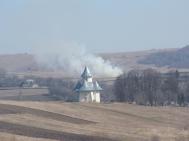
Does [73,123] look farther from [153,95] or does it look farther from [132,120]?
[153,95]

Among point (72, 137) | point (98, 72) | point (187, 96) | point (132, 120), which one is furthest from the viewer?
point (98, 72)

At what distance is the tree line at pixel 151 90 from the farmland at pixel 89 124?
1013 inches

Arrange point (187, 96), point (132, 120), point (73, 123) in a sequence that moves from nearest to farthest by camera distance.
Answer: point (73, 123)
point (132, 120)
point (187, 96)

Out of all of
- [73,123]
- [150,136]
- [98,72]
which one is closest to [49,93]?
[98,72]

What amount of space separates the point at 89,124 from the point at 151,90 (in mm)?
51864

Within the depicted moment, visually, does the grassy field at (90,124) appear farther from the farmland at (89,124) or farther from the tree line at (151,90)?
the tree line at (151,90)

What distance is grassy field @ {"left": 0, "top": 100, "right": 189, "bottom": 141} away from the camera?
36.8 meters

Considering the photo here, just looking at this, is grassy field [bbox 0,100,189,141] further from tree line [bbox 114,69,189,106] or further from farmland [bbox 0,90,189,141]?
tree line [bbox 114,69,189,106]

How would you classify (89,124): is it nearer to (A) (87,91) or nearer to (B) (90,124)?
(B) (90,124)

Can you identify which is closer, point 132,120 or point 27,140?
point 27,140

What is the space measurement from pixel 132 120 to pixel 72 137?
19723mm

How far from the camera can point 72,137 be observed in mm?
35969

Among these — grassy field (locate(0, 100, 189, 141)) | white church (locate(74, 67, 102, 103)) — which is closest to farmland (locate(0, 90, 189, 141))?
grassy field (locate(0, 100, 189, 141))

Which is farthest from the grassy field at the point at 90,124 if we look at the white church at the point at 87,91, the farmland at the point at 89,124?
the white church at the point at 87,91
